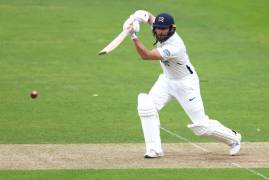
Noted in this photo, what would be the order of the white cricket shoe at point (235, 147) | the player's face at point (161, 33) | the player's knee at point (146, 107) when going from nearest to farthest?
1. the player's face at point (161, 33)
2. the player's knee at point (146, 107)
3. the white cricket shoe at point (235, 147)

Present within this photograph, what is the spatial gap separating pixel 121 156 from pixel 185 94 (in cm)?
125

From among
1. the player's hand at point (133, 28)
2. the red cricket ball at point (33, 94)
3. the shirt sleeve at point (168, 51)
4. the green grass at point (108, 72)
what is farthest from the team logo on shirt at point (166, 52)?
the red cricket ball at point (33, 94)

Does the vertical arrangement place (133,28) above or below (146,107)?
above

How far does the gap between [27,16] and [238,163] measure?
680 inches

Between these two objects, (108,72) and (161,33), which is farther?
(108,72)

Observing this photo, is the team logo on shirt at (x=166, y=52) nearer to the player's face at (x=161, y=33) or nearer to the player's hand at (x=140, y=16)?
the player's face at (x=161, y=33)

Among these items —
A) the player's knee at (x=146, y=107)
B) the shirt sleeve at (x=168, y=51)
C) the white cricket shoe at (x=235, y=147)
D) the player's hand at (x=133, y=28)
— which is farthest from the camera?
the white cricket shoe at (x=235, y=147)

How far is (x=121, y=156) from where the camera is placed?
12.3 m

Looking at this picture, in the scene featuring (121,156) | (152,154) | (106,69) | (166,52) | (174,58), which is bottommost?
(106,69)

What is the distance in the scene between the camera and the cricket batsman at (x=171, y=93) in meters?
12.0

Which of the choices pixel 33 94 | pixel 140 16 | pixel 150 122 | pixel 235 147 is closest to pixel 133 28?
pixel 140 16

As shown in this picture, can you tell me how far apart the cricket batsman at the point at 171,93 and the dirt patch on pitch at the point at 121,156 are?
0.30 m

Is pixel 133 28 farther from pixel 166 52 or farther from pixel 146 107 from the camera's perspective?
pixel 146 107

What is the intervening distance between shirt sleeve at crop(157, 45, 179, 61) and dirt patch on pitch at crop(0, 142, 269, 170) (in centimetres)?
144
